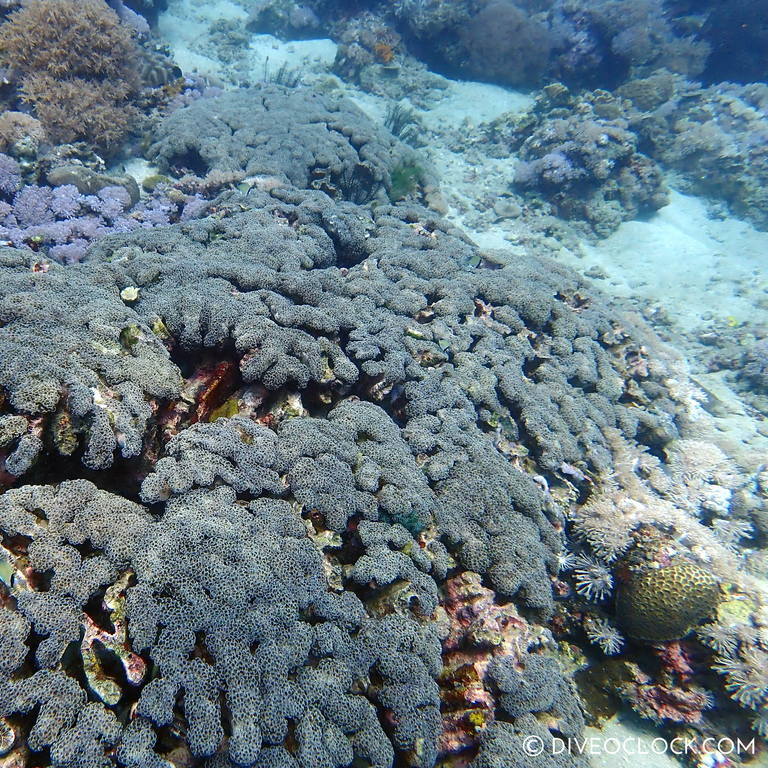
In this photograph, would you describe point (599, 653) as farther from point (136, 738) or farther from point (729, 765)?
point (136, 738)

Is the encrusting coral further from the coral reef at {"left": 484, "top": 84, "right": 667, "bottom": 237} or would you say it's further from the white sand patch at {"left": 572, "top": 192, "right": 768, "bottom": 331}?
the coral reef at {"left": 484, "top": 84, "right": 667, "bottom": 237}

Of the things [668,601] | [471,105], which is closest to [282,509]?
[668,601]

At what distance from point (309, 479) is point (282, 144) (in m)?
8.26

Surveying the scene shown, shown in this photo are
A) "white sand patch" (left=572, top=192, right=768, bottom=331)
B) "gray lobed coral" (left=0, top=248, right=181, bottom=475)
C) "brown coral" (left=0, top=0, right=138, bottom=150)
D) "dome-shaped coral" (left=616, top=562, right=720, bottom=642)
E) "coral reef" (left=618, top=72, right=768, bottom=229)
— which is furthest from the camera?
"coral reef" (left=618, top=72, right=768, bottom=229)

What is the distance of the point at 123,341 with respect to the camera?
3.93 metres

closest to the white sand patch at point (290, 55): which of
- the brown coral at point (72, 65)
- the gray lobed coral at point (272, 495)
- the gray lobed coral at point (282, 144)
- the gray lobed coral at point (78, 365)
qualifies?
the gray lobed coral at point (282, 144)

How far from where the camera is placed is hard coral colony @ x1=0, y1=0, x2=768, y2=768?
268cm

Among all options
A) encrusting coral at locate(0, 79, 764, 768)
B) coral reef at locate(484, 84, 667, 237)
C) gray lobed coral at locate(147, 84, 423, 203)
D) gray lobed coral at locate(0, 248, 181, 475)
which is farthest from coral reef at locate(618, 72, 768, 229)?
gray lobed coral at locate(0, 248, 181, 475)

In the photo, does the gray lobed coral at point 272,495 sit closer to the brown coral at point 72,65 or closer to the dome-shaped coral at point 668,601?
the dome-shaped coral at point 668,601

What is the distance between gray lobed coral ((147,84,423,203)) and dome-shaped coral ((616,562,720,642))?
27.7 feet

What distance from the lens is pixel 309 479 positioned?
3.66 meters

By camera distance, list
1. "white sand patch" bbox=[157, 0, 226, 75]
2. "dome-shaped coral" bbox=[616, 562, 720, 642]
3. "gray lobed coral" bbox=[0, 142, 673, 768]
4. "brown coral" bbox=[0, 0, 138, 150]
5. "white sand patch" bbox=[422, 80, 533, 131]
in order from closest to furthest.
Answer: "gray lobed coral" bbox=[0, 142, 673, 768]
"dome-shaped coral" bbox=[616, 562, 720, 642]
"brown coral" bbox=[0, 0, 138, 150]
"white sand patch" bbox=[157, 0, 226, 75]
"white sand patch" bbox=[422, 80, 533, 131]

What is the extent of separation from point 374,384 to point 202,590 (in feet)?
9.24

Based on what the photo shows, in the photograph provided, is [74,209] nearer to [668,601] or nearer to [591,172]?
[668,601]
